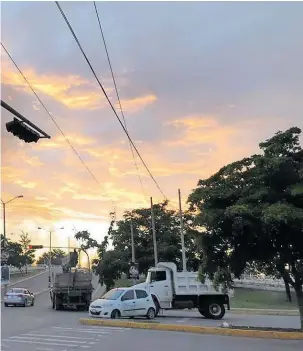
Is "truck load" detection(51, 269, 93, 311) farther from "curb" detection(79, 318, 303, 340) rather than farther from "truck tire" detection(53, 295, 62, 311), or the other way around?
"curb" detection(79, 318, 303, 340)

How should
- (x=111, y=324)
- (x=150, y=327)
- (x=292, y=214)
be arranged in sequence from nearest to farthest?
(x=292, y=214)
(x=150, y=327)
(x=111, y=324)

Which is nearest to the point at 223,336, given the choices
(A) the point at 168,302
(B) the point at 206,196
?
(B) the point at 206,196

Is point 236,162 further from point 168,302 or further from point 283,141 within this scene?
point 168,302

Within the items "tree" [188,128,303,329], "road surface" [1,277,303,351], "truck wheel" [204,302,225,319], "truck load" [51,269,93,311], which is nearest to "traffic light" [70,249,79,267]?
"truck load" [51,269,93,311]

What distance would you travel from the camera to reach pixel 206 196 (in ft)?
50.8

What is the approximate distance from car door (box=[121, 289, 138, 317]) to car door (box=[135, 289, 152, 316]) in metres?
0.21

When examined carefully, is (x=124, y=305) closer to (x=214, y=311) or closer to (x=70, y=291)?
(x=214, y=311)

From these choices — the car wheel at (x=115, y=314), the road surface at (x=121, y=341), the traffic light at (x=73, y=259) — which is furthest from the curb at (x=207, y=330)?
the traffic light at (x=73, y=259)

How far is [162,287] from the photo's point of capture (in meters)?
26.6

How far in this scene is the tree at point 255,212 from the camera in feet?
47.5

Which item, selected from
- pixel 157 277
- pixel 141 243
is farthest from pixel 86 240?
pixel 157 277

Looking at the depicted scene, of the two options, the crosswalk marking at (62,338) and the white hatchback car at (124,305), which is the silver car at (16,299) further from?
the crosswalk marking at (62,338)

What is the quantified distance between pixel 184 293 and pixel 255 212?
13.3 m

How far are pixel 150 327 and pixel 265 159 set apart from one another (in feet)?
25.3
